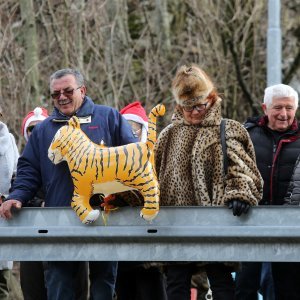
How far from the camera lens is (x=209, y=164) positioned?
7531mm

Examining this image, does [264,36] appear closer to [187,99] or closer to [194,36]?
[194,36]

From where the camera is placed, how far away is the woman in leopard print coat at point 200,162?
742cm

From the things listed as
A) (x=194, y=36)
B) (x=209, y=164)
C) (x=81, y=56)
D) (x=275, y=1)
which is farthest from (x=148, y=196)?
(x=194, y=36)

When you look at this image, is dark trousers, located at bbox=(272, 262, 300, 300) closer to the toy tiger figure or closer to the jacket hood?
the toy tiger figure

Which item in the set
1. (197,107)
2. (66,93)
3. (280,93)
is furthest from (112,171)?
(280,93)

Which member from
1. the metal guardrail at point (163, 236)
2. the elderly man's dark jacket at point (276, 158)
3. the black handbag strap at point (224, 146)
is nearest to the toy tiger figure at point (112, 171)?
the metal guardrail at point (163, 236)

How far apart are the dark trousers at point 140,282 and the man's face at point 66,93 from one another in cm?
121

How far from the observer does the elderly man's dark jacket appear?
829 centimetres

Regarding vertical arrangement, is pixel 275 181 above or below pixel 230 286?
above

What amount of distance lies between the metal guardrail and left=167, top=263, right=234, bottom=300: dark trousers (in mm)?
509

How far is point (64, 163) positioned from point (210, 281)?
1.28 m

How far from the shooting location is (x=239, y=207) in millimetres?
6938

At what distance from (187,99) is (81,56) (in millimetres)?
9541

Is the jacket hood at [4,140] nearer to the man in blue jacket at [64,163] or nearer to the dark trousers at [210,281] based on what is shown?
the man in blue jacket at [64,163]
